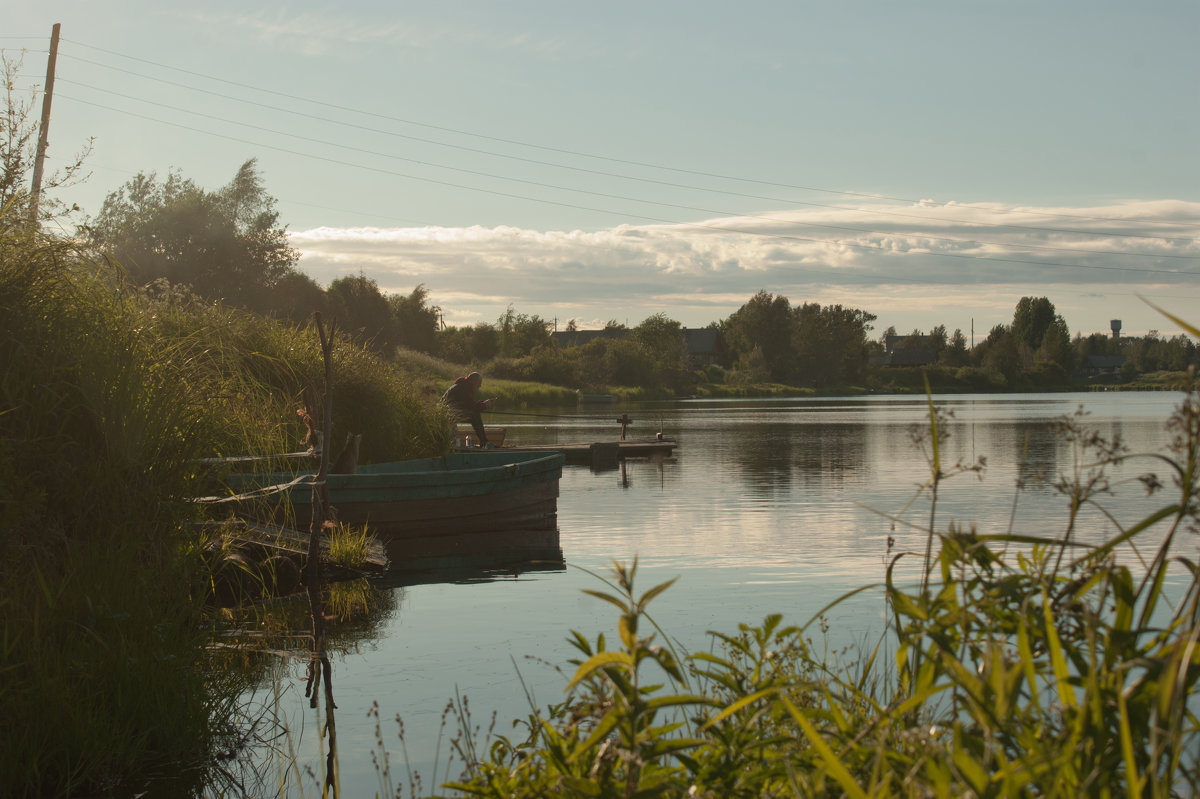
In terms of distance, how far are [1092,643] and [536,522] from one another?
14.2 meters

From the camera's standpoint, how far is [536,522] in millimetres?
16219

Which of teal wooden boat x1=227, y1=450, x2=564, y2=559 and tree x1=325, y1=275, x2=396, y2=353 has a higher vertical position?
tree x1=325, y1=275, x2=396, y2=353

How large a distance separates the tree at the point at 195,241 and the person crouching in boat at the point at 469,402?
29256 millimetres

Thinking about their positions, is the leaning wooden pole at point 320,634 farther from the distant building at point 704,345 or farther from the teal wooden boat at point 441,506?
the distant building at point 704,345

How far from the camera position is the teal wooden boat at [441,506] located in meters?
13.2

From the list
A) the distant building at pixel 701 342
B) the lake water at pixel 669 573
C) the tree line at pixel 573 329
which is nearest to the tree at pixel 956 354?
the tree line at pixel 573 329

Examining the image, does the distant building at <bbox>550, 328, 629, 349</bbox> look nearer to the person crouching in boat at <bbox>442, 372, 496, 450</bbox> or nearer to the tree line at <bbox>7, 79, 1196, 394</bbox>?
the tree line at <bbox>7, 79, 1196, 394</bbox>

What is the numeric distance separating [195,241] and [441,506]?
1589 inches

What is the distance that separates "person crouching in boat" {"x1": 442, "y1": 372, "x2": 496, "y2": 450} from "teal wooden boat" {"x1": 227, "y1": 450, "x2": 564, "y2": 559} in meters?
4.48

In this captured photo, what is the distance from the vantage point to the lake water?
6.79m

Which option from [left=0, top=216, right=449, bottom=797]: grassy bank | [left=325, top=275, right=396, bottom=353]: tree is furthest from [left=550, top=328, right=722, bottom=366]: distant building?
[left=0, top=216, right=449, bottom=797]: grassy bank

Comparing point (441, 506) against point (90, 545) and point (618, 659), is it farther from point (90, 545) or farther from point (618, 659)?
point (618, 659)

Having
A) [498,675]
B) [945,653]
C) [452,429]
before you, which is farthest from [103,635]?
[452,429]

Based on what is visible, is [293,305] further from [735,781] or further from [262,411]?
[735,781]
